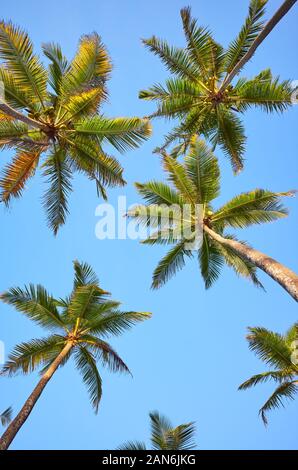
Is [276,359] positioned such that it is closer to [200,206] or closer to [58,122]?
[200,206]

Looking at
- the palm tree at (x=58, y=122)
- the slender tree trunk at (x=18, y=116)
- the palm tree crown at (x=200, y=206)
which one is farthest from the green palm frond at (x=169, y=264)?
the slender tree trunk at (x=18, y=116)

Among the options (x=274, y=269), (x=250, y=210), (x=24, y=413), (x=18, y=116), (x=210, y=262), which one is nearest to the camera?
(x=274, y=269)

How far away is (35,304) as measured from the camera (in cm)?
1203

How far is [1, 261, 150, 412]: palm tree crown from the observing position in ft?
39.3

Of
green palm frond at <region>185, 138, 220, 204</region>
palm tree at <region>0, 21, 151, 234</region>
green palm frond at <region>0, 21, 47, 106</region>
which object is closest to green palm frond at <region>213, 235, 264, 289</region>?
green palm frond at <region>185, 138, 220, 204</region>

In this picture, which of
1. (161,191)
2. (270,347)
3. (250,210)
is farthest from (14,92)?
(270,347)

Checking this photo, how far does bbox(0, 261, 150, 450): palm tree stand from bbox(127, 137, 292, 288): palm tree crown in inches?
117

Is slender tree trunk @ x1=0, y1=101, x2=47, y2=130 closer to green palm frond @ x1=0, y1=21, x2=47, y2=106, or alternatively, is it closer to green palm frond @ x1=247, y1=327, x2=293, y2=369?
green palm frond @ x1=0, y1=21, x2=47, y2=106

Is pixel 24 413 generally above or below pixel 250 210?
below

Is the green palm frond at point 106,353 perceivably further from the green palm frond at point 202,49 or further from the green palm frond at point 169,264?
the green palm frond at point 202,49

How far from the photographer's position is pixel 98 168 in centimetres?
1220

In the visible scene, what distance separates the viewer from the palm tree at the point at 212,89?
12.7 metres

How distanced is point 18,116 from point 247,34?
773 cm

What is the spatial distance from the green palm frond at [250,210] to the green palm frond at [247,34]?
15.5 feet
